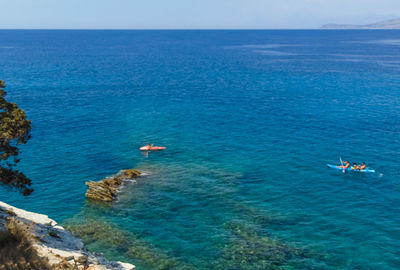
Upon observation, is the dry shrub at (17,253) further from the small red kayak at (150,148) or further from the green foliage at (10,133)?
the small red kayak at (150,148)

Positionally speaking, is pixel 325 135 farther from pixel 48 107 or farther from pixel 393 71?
pixel 393 71

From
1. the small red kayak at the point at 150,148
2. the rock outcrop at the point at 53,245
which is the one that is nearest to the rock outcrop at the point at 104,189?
the rock outcrop at the point at 53,245

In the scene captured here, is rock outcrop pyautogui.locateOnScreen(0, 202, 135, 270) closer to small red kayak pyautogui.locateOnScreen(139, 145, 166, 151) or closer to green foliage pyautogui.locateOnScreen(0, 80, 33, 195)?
green foliage pyautogui.locateOnScreen(0, 80, 33, 195)

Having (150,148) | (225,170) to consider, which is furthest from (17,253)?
(150,148)

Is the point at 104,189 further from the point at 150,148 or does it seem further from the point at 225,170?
the point at 225,170

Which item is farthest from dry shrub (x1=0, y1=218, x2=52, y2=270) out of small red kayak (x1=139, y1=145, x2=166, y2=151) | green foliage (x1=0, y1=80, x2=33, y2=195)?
small red kayak (x1=139, y1=145, x2=166, y2=151)
